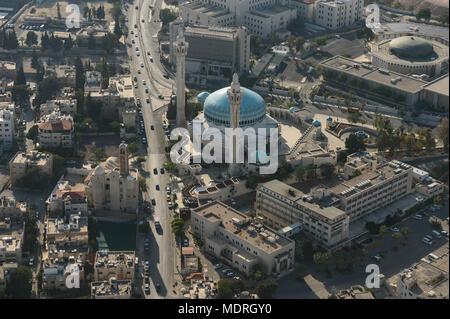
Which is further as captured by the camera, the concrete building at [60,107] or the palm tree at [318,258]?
the concrete building at [60,107]

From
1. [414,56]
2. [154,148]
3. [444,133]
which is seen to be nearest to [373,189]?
[444,133]

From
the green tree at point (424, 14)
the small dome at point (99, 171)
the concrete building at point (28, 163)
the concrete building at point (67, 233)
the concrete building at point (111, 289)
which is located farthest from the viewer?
the green tree at point (424, 14)

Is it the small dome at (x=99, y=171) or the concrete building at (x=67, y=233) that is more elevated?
the small dome at (x=99, y=171)

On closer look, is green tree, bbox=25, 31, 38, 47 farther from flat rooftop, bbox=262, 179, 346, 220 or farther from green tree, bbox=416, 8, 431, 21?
flat rooftop, bbox=262, 179, 346, 220

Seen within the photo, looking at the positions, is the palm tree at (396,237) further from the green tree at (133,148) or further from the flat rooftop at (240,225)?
the green tree at (133,148)

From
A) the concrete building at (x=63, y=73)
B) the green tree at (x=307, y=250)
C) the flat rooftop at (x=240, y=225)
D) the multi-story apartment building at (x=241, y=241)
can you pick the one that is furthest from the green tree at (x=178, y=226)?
the concrete building at (x=63, y=73)

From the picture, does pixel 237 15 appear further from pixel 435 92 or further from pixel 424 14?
pixel 435 92

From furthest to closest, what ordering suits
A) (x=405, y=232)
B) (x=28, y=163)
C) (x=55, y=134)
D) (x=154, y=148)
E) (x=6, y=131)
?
(x=154, y=148), (x=6, y=131), (x=55, y=134), (x=28, y=163), (x=405, y=232)
